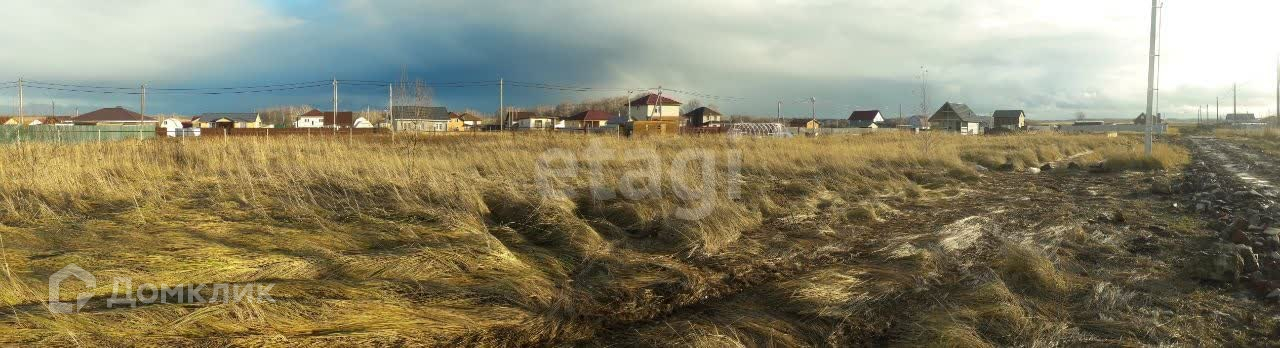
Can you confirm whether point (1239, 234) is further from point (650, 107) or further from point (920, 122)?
point (650, 107)

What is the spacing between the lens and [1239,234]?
7.57 m

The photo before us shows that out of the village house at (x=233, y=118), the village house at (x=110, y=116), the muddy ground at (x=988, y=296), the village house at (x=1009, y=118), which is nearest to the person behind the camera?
the muddy ground at (x=988, y=296)

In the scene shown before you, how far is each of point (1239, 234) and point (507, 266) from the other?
794 cm

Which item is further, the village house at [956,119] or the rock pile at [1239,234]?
the village house at [956,119]

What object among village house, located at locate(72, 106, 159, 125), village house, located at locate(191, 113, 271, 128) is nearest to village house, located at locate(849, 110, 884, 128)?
village house, located at locate(191, 113, 271, 128)

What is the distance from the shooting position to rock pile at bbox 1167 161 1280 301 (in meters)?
5.72

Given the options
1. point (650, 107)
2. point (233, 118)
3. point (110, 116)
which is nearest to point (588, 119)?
point (650, 107)

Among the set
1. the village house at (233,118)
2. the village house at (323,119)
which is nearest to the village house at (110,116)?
the village house at (233,118)

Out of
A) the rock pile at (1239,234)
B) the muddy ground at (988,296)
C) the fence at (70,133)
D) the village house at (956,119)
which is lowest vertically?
the muddy ground at (988,296)

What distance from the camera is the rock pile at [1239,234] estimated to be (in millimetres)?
5715

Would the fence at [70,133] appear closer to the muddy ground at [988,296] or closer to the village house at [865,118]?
the muddy ground at [988,296]

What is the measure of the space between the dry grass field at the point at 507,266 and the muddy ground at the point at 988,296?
0.03 metres

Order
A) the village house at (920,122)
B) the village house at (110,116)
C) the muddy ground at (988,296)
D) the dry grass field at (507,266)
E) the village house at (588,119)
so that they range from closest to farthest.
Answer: the dry grass field at (507,266)
the muddy ground at (988,296)
the village house at (920,122)
the village house at (110,116)
the village house at (588,119)

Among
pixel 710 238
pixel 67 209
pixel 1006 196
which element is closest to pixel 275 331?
pixel 710 238
